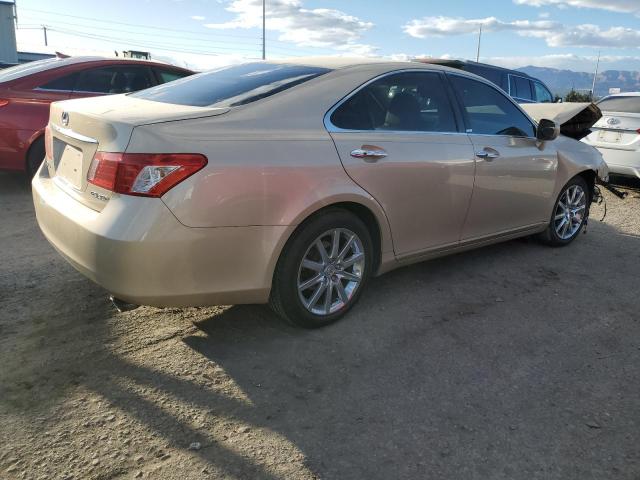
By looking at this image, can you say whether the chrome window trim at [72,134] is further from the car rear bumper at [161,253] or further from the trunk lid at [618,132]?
the trunk lid at [618,132]

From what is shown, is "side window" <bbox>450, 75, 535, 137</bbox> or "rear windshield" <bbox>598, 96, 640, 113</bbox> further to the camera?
"rear windshield" <bbox>598, 96, 640, 113</bbox>

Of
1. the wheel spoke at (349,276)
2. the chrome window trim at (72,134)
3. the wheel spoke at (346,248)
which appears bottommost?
the wheel spoke at (349,276)

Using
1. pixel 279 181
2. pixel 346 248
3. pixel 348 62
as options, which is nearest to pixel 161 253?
pixel 279 181

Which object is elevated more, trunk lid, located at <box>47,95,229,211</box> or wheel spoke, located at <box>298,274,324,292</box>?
trunk lid, located at <box>47,95,229,211</box>

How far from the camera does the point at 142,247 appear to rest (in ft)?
8.71

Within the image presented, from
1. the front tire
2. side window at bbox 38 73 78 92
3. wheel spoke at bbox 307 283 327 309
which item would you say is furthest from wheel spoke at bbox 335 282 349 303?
side window at bbox 38 73 78 92

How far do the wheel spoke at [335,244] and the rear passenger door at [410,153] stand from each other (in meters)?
0.33

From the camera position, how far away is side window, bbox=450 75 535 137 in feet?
13.9

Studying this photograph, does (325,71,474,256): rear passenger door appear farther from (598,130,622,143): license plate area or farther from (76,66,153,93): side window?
(598,130,622,143): license plate area

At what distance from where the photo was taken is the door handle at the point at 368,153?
11.0ft

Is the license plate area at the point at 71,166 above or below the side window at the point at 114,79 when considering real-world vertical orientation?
below

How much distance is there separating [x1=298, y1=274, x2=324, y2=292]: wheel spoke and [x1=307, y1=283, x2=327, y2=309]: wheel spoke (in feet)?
0.15

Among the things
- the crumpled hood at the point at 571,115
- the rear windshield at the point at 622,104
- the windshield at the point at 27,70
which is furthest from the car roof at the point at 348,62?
the rear windshield at the point at 622,104

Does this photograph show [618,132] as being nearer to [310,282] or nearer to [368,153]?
[368,153]
